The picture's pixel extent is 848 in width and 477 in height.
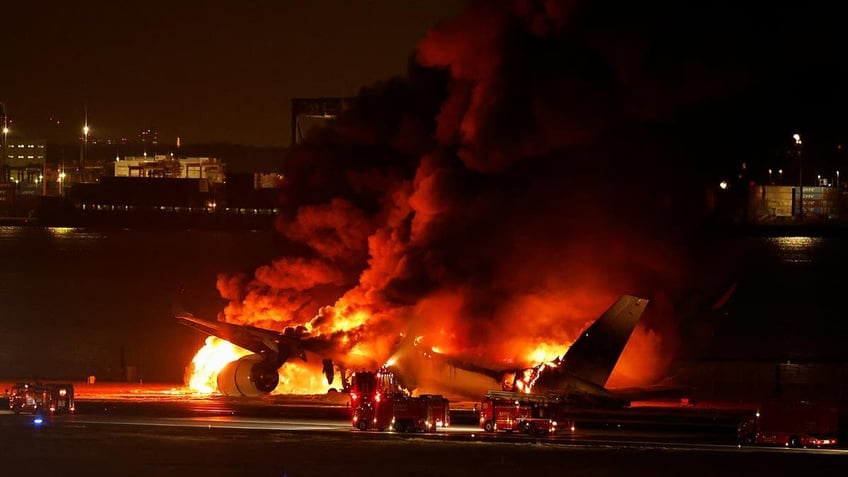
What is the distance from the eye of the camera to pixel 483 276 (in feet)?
214

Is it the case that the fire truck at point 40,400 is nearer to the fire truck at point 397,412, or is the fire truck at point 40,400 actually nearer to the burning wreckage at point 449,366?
the burning wreckage at point 449,366

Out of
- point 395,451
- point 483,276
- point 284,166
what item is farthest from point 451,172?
point 395,451

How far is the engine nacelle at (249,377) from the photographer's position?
6462 centimetres

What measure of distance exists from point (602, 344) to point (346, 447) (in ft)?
59.1

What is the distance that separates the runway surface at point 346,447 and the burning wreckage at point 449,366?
2304 mm

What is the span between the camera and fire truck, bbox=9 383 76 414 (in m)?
56.7

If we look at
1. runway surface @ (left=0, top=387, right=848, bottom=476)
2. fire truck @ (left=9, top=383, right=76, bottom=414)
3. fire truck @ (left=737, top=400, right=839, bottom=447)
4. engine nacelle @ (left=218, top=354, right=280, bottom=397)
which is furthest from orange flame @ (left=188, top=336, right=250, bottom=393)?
fire truck @ (left=737, top=400, right=839, bottom=447)

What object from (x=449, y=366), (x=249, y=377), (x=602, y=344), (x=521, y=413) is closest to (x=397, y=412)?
(x=521, y=413)

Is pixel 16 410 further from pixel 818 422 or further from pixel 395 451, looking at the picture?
pixel 818 422

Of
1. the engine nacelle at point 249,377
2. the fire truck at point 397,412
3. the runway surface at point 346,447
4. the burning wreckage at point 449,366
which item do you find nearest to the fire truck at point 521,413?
the runway surface at point 346,447

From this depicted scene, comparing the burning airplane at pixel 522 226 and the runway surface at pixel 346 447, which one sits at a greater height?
the burning airplane at pixel 522 226

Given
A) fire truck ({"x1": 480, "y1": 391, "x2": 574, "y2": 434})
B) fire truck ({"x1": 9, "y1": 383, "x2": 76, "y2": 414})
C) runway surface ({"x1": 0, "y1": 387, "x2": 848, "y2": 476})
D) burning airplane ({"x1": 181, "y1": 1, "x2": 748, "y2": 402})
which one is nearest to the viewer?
runway surface ({"x1": 0, "y1": 387, "x2": 848, "y2": 476})

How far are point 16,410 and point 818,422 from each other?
3173cm

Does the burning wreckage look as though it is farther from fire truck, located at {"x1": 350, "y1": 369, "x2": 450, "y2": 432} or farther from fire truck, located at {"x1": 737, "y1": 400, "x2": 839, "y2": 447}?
fire truck, located at {"x1": 737, "y1": 400, "x2": 839, "y2": 447}
